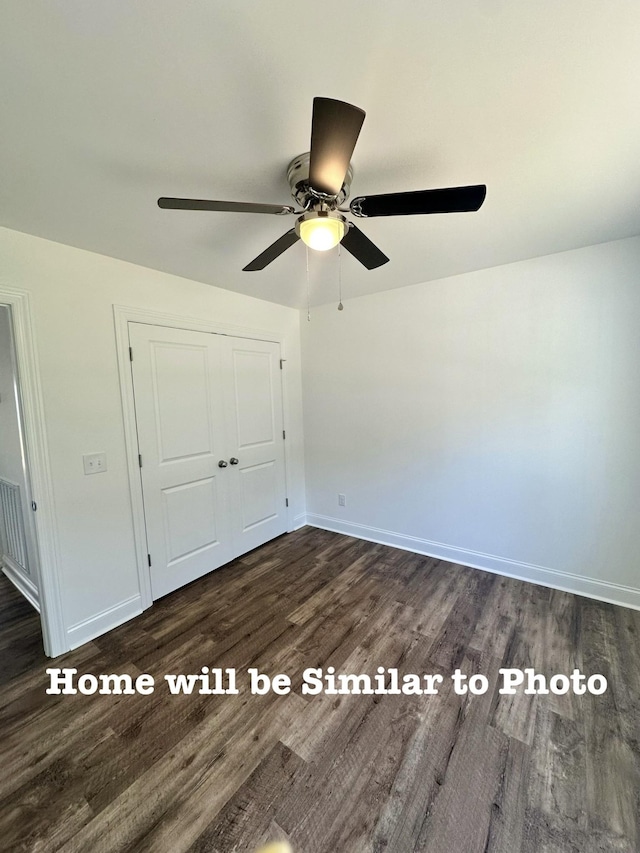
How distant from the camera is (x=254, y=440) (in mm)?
3076

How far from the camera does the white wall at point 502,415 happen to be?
2152mm

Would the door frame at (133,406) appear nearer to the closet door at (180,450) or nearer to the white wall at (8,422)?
the closet door at (180,450)

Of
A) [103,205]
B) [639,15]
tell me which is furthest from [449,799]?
[103,205]

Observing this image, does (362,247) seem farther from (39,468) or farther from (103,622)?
(103,622)

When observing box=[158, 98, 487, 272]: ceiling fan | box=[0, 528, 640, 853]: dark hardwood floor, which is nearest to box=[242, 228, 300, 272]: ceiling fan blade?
box=[158, 98, 487, 272]: ceiling fan

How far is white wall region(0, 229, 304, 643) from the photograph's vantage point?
1815 millimetres

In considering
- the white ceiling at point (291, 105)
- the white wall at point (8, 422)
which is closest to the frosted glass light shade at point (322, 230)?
the white ceiling at point (291, 105)

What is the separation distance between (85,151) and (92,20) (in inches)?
20.1

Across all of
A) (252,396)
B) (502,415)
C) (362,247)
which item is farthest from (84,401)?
(502,415)

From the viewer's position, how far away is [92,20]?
2.76 ft

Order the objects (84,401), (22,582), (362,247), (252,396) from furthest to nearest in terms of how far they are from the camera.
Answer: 1. (252,396)
2. (22,582)
3. (84,401)
4. (362,247)

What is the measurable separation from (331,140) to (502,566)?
289cm

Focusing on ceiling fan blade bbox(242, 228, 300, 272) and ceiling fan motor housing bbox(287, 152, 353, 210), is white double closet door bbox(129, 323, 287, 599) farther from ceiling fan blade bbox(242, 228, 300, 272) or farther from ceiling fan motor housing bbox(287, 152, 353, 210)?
ceiling fan motor housing bbox(287, 152, 353, 210)

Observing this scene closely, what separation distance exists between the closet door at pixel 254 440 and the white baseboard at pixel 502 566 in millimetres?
710
